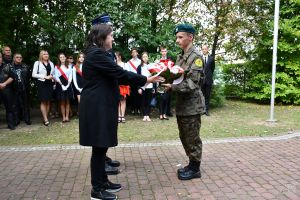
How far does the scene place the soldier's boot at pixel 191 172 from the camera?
5386mm

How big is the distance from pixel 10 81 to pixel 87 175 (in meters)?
4.85

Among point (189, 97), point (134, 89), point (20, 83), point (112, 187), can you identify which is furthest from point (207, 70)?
point (112, 187)

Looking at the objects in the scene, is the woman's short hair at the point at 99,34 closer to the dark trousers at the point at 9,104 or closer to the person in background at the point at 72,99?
the dark trousers at the point at 9,104

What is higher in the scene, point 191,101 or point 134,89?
point 191,101

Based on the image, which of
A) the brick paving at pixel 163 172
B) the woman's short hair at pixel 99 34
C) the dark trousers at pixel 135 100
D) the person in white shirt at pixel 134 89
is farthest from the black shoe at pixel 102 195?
the dark trousers at pixel 135 100

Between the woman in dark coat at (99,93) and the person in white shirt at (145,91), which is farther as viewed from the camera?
the person in white shirt at (145,91)

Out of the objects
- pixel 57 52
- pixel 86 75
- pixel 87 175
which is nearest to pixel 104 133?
pixel 86 75

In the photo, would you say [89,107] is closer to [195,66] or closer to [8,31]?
[195,66]

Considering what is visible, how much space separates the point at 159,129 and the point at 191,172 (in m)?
3.75

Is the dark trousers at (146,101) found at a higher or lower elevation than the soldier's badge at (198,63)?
lower

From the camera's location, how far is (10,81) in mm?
9508

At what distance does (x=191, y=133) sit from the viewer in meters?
5.28

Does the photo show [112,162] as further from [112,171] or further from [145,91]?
[145,91]

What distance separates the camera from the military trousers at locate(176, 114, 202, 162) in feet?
17.2
